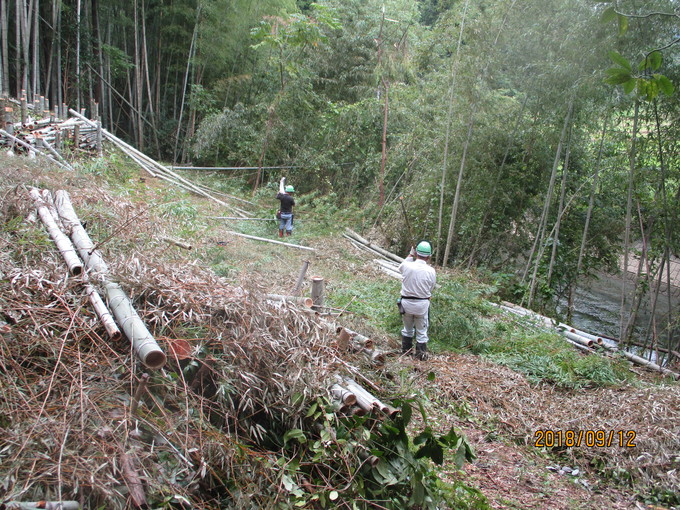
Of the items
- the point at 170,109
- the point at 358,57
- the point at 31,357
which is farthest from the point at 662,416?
the point at 170,109

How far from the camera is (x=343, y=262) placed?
814cm

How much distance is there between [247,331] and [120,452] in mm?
973

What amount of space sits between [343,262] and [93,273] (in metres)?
5.39

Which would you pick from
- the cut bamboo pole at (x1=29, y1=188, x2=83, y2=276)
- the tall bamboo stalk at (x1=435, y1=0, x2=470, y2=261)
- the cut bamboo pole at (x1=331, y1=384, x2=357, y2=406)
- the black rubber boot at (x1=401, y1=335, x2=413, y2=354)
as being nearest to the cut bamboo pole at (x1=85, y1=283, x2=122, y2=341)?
the cut bamboo pole at (x1=29, y1=188, x2=83, y2=276)

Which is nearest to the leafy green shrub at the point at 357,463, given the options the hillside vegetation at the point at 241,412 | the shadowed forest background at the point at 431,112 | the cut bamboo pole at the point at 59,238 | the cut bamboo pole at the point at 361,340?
the hillside vegetation at the point at 241,412

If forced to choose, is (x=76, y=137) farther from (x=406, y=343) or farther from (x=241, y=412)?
(x=241, y=412)

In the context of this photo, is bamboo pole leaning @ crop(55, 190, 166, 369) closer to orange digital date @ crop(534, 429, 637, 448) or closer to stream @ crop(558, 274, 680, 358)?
orange digital date @ crop(534, 429, 637, 448)

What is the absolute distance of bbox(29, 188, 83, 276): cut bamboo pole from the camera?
297cm

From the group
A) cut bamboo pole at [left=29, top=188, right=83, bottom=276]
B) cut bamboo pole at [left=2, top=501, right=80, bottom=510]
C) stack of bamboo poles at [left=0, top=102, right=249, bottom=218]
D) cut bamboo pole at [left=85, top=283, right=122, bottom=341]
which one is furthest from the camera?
stack of bamboo poles at [left=0, top=102, right=249, bottom=218]

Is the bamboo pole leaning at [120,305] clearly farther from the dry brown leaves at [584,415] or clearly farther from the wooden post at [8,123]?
the wooden post at [8,123]

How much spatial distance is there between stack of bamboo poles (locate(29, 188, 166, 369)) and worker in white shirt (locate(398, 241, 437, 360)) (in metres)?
2.76

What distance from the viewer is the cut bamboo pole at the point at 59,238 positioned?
2975 mm

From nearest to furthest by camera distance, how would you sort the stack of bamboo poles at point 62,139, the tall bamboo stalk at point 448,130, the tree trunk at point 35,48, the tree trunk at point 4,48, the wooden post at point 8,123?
the stack of bamboo poles at point 62,139 → the wooden post at point 8,123 → the tall bamboo stalk at point 448,130 → the tree trunk at point 4,48 → the tree trunk at point 35,48

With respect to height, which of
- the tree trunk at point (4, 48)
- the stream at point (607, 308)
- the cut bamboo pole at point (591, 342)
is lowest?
the stream at point (607, 308)
